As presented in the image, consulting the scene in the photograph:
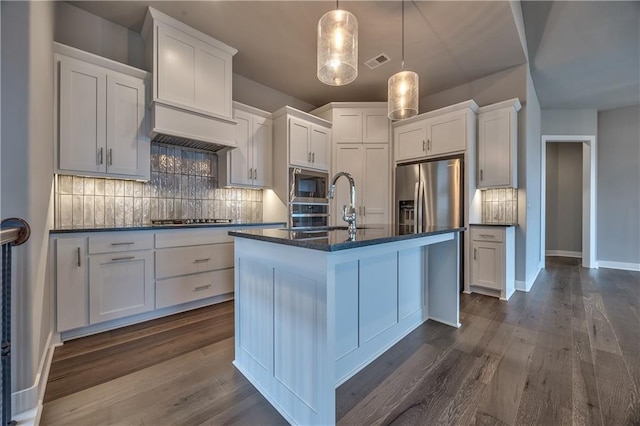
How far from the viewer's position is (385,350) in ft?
6.39

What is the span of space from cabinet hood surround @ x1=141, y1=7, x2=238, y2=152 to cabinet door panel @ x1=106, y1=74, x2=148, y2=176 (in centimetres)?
15

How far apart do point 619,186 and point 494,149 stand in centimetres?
334

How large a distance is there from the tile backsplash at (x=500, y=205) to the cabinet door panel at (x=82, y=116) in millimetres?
4493

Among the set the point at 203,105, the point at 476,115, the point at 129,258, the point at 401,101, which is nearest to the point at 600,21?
the point at 476,115

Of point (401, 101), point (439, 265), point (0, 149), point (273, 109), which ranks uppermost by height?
point (273, 109)

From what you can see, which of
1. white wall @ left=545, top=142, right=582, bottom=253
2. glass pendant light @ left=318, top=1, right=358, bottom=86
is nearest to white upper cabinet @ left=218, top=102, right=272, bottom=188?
glass pendant light @ left=318, top=1, right=358, bottom=86

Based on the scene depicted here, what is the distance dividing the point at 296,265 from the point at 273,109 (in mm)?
3480

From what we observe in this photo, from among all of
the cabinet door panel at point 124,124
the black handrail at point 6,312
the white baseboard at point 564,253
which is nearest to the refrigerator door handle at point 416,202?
the cabinet door panel at point 124,124

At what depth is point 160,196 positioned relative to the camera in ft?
9.99

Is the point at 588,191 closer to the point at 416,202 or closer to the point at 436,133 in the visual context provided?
the point at 436,133

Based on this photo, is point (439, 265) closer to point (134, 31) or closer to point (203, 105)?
point (203, 105)

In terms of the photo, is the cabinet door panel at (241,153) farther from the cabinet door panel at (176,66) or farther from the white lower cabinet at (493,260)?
the white lower cabinet at (493,260)

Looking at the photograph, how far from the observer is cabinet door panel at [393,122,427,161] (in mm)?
3803

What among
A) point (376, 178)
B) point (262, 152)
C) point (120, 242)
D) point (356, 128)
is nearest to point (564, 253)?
point (376, 178)
